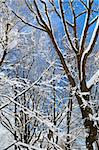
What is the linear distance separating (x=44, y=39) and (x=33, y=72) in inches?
69.7

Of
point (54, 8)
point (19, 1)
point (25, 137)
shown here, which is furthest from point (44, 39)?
point (54, 8)

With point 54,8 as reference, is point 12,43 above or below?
below

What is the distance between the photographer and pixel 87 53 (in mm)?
6590

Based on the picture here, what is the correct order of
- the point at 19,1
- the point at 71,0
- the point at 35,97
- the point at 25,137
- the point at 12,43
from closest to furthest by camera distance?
the point at 12,43
the point at 71,0
the point at 19,1
the point at 25,137
the point at 35,97

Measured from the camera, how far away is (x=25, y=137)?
46.1 ft

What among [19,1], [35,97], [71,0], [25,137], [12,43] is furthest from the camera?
[35,97]

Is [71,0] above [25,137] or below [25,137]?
above

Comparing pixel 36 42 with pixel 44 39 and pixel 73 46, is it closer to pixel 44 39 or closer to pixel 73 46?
pixel 44 39

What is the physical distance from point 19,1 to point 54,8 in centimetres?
179

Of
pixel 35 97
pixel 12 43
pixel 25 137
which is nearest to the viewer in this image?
pixel 12 43

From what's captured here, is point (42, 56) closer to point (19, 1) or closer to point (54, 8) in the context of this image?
point (19, 1)

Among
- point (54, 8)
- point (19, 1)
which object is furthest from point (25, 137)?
point (54, 8)

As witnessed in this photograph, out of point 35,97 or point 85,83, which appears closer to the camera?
point 85,83

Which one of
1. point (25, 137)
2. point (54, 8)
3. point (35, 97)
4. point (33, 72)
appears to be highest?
point (54, 8)
